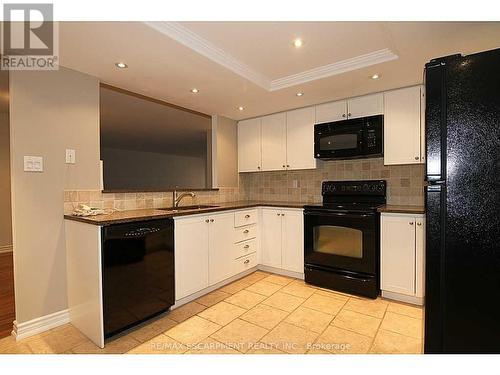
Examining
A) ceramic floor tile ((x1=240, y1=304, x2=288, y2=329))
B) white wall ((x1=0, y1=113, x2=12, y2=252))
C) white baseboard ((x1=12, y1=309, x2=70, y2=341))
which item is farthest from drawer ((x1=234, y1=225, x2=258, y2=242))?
white wall ((x1=0, y1=113, x2=12, y2=252))

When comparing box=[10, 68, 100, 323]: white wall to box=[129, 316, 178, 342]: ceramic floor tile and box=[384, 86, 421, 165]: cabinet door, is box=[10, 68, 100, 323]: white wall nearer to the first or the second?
box=[129, 316, 178, 342]: ceramic floor tile

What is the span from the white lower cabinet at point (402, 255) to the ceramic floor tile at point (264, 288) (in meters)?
1.05

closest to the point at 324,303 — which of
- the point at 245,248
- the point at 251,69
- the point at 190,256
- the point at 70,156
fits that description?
the point at 245,248

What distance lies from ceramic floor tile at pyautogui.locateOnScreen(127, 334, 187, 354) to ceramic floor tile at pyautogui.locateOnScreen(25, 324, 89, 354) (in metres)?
0.45

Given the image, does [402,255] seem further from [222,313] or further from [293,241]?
[222,313]

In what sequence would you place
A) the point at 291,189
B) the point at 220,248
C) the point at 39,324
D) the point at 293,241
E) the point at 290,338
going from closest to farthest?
the point at 290,338
the point at 39,324
the point at 220,248
the point at 293,241
the point at 291,189

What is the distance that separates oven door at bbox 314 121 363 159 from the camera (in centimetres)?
275

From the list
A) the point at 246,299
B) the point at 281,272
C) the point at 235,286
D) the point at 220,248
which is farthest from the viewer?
the point at 281,272

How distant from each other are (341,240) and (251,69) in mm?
1884

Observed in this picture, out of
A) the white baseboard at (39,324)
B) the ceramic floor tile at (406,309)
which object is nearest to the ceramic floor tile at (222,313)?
the white baseboard at (39,324)

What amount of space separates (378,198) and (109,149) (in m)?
7.56

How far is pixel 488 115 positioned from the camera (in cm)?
116

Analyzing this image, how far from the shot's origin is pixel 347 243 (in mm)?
2594
